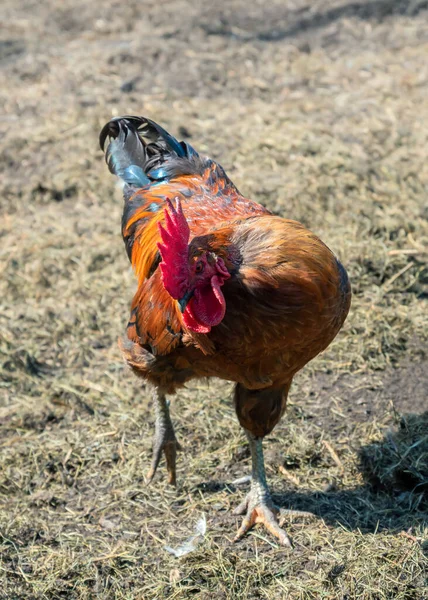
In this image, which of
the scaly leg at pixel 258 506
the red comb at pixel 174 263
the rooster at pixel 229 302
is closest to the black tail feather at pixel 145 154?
the rooster at pixel 229 302

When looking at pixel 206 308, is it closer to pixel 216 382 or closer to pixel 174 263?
pixel 174 263

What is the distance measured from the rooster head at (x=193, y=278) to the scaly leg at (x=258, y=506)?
1211mm

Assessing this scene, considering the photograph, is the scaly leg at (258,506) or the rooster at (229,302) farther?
the scaly leg at (258,506)

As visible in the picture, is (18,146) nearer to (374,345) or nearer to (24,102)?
(24,102)

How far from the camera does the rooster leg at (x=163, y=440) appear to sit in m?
4.47

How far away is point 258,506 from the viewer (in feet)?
13.6

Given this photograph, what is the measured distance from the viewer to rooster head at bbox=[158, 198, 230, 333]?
3129 mm

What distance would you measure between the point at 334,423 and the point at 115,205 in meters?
3.36

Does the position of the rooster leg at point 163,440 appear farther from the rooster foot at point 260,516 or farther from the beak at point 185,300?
the beak at point 185,300

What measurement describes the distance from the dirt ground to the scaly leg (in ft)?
0.21

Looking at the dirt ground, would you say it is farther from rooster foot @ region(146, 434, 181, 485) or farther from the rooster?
the rooster

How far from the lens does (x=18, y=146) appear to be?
7.83 metres

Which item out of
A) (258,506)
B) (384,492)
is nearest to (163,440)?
(258,506)

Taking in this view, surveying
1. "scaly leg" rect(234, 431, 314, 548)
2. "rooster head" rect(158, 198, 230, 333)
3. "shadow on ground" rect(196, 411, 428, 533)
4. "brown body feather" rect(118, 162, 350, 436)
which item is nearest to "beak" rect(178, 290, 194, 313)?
"rooster head" rect(158, 198, 230, 333)
